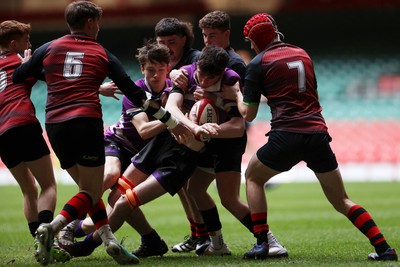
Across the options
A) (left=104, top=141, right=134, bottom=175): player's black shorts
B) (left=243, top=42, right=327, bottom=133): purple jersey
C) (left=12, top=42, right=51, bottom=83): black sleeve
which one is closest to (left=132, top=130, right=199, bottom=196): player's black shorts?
(left=104, top=141, right=134, bottom=175): player's black shorts

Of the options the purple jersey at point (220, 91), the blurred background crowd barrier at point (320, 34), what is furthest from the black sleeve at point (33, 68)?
the blurred background crowd barrier at point (320, 34)

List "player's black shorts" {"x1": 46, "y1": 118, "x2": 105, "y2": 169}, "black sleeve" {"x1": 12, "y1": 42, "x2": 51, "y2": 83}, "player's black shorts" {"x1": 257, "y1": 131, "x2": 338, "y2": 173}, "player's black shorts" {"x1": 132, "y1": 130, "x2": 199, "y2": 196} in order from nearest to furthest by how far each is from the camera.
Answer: "player's black shorts" {"x1": 46, "y1": 118, "x2": 105, "y2": 169}
"black sleeve" {"x1": 12, "y1": 42, "x2": 51, "y2": 83}
"player's black shorts" {"x1": 257, "y1": 131, "x2": 338, "y2": 173}
"player's black shorts" {"x1": 132, "y1": 130, "x2": 199, "y2": 196}

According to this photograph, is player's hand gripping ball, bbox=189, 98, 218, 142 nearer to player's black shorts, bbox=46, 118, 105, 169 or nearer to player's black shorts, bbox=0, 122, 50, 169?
player's black shorts, bbox=46, 118, 105, 169

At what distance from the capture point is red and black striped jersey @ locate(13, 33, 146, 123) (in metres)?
6.18

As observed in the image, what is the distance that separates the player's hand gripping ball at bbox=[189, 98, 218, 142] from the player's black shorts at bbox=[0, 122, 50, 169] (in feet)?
4.38

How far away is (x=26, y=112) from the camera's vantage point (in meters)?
6.81

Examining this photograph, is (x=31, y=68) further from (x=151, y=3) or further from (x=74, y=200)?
(x=151, y=3)

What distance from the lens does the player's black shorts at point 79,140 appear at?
20.1 ft

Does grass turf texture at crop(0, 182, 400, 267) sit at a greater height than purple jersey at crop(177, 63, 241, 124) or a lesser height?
lesser

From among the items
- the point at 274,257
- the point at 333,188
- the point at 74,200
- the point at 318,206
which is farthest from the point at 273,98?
the point at 318,206

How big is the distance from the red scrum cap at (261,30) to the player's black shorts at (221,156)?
0.90 metres

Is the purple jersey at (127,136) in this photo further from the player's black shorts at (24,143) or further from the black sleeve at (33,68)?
the black sleeve at (33,68)

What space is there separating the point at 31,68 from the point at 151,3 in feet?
71.8

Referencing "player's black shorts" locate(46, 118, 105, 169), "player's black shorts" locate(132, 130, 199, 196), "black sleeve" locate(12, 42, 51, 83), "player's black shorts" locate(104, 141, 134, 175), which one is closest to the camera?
"player's black shorts" locate(46, 118, 105, 169)
